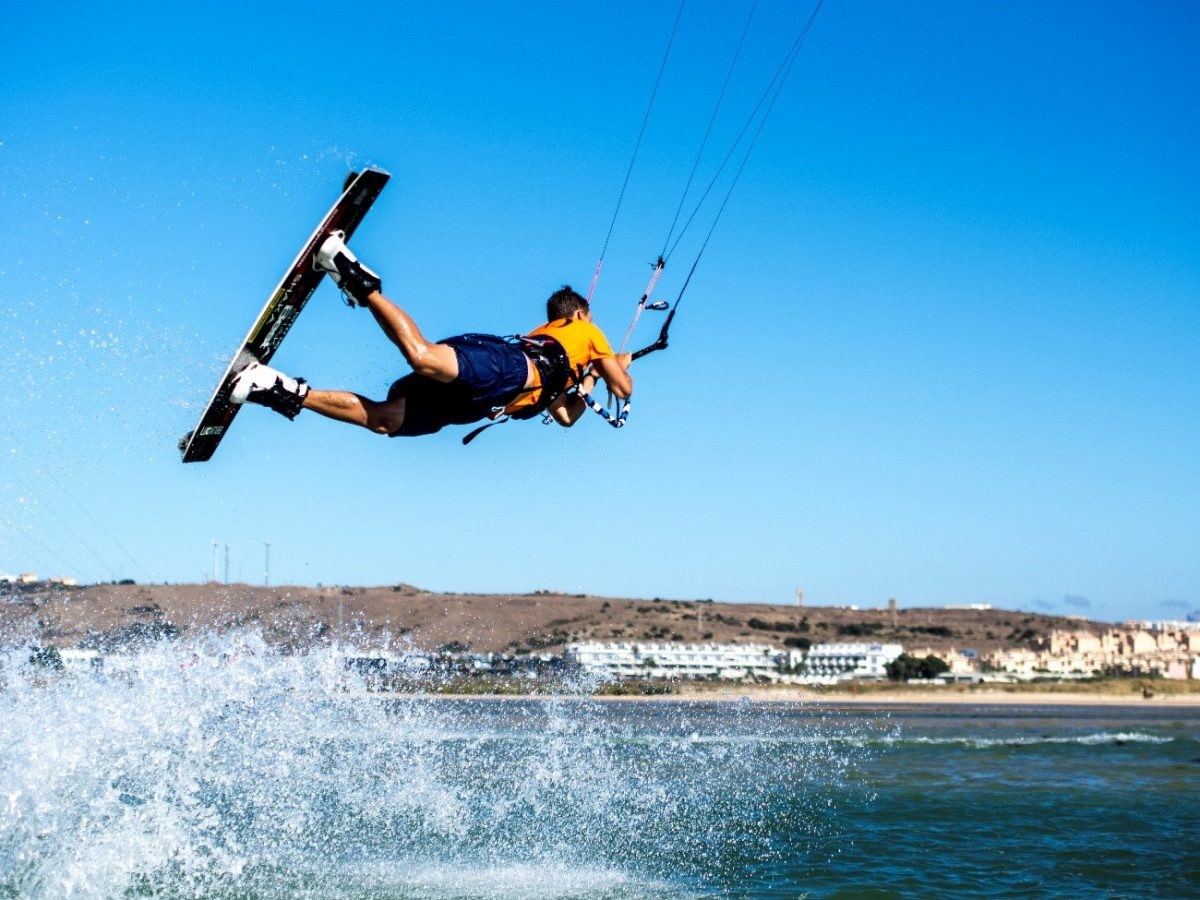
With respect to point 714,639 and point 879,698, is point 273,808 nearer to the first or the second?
point 879,698

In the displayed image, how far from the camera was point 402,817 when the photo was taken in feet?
38.6

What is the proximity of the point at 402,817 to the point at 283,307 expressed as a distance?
6.21 meters

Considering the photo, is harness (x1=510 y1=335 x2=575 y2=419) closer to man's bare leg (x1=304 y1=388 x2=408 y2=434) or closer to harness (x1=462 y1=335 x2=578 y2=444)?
harness (x1=462 y1=335 x2=578 y2=444)

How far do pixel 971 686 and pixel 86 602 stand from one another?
170ft

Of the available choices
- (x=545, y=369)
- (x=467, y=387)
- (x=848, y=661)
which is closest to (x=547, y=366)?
(x=545, y=369)

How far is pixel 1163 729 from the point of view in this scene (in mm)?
41375

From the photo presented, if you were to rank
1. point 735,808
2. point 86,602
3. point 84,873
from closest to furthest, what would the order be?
point 84,873 → point 735,808 → point 86,602

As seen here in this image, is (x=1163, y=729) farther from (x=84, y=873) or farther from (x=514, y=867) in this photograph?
(x=84, y=873)

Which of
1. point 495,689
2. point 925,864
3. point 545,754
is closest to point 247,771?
point 925,864

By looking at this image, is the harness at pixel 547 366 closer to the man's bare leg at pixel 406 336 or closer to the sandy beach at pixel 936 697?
the man's bare leg at pixel 406 336

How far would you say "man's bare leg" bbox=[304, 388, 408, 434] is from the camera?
7363mm

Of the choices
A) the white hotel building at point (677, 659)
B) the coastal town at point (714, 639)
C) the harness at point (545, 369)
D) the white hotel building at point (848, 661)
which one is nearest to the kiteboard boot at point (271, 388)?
the harness at point (545, 369)

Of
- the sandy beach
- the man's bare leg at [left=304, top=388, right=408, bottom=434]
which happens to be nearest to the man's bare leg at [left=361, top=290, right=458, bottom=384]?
the man's bare leg at [left=304, top=388, right=408, bottom=434]

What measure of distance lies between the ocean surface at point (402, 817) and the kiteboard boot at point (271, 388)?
3021 millimetres
